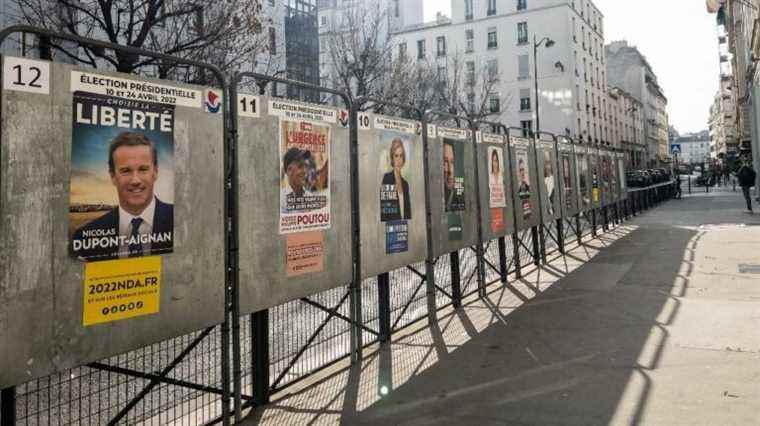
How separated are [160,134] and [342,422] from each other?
2.38 meters

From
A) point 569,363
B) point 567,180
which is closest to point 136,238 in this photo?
point 569,363

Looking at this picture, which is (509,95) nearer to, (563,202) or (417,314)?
(563,202)

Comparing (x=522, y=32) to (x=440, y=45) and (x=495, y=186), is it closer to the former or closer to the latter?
(x=440, y=45)

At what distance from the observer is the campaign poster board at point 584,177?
14.9 meters

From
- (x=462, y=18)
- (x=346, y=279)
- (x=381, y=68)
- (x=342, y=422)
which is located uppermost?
(x=462, y=18)

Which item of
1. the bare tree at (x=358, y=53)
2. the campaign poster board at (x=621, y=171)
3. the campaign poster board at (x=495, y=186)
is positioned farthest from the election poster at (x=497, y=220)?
the bare tree at (x=358, y=53)

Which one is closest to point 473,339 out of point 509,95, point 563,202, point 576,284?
point 576,284

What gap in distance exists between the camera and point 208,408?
4734 mm

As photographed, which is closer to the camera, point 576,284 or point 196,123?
point 196,123

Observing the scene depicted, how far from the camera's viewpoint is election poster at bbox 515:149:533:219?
35.2ft

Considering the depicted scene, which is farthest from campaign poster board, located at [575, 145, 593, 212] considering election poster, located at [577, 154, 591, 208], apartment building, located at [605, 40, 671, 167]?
apartment building, located at [605, 40, 671, 167]

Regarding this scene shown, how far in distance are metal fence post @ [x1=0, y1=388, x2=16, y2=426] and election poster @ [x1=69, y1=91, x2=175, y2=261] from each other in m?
0.82

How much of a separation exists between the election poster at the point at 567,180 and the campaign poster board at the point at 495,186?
378 cm

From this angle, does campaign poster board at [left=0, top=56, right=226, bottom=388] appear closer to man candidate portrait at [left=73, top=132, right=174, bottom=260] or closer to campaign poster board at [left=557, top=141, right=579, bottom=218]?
man candidate portrait at [left=73, top=132, right=174, bottom=260]
